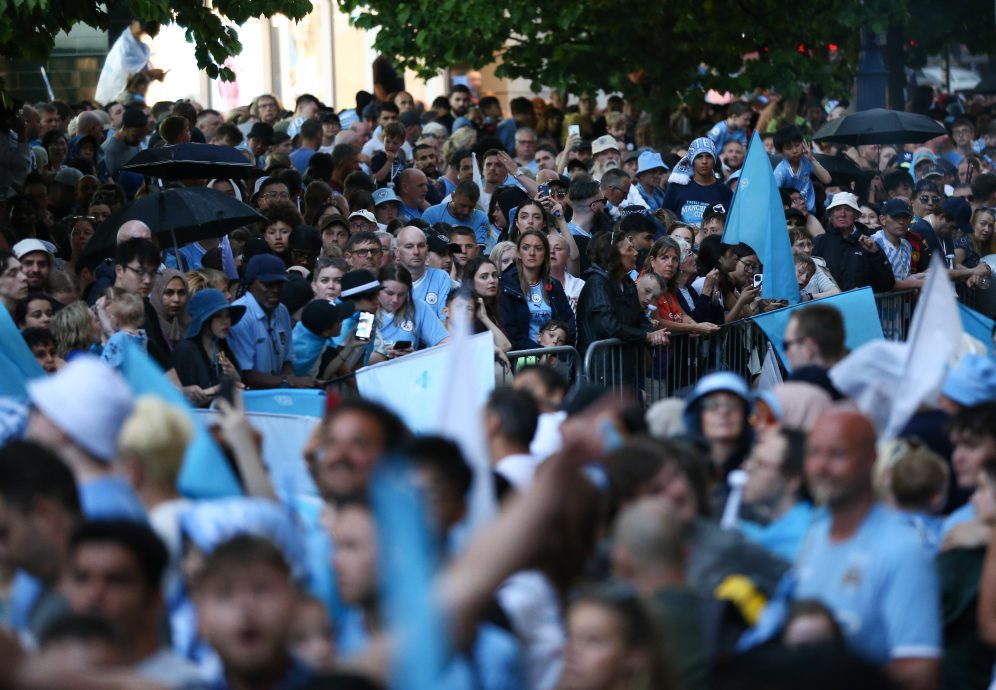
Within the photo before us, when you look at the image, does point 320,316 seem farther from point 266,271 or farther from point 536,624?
point 536,624

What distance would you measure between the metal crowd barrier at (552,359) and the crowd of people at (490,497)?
0.13 feet

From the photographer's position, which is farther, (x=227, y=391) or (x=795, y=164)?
(x=795, y=164)

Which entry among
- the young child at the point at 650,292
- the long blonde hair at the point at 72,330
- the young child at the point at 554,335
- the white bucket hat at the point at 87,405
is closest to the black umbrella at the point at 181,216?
the young child at the point at 554,335

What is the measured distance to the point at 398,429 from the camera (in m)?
5.66

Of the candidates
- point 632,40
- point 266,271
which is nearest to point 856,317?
point 266,271

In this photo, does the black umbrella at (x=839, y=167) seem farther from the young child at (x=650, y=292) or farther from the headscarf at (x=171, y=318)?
the headscarf at (x=171, y=318)

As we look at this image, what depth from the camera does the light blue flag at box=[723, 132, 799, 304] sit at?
39.5ft

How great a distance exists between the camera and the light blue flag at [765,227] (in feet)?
39.5

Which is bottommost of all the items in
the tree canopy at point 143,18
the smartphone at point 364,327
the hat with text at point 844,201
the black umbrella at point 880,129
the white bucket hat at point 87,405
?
the smartphone at point 364,327

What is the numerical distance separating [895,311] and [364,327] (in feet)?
18.1

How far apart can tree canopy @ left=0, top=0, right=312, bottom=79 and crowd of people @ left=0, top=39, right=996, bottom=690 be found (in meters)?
1.13

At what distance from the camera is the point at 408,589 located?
Result: 3443 millimetres

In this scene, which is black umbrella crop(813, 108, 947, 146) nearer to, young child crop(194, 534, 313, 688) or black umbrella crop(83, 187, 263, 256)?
black umbrella crop(83, 187, 263, 256)

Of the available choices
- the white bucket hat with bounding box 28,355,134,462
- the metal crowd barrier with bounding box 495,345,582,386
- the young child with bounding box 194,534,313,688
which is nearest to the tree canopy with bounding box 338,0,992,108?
the metal crowd barrier with bounding box 495,345,582,386
